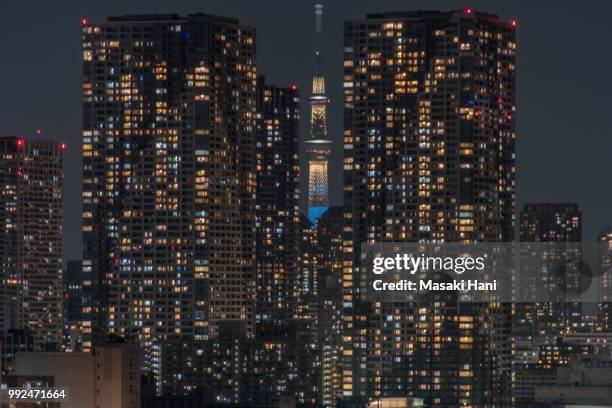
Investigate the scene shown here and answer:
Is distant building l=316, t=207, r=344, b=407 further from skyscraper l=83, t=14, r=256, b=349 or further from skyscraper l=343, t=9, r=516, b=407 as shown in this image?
skyscraper l=83, t=14, r=256, b=349

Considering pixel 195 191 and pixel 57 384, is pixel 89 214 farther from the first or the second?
pixel 57 384

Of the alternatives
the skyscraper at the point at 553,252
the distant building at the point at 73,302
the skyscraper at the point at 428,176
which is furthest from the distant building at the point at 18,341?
the skyscraper at the point at 553,252

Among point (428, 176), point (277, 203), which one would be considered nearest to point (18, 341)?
point (428, 176)

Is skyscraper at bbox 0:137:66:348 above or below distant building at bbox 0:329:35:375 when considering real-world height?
above

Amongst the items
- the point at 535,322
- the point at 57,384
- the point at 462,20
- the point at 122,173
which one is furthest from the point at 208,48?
the point at 57,384

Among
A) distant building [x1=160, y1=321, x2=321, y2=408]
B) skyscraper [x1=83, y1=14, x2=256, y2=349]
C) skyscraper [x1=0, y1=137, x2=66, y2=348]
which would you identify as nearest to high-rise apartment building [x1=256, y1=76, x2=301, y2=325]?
skyscraper [x1=83, y1=14, x2=256, y2=349]

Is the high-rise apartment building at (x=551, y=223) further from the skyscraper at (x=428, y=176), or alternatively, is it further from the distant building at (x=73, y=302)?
the distant building at (x=73, y=302)
